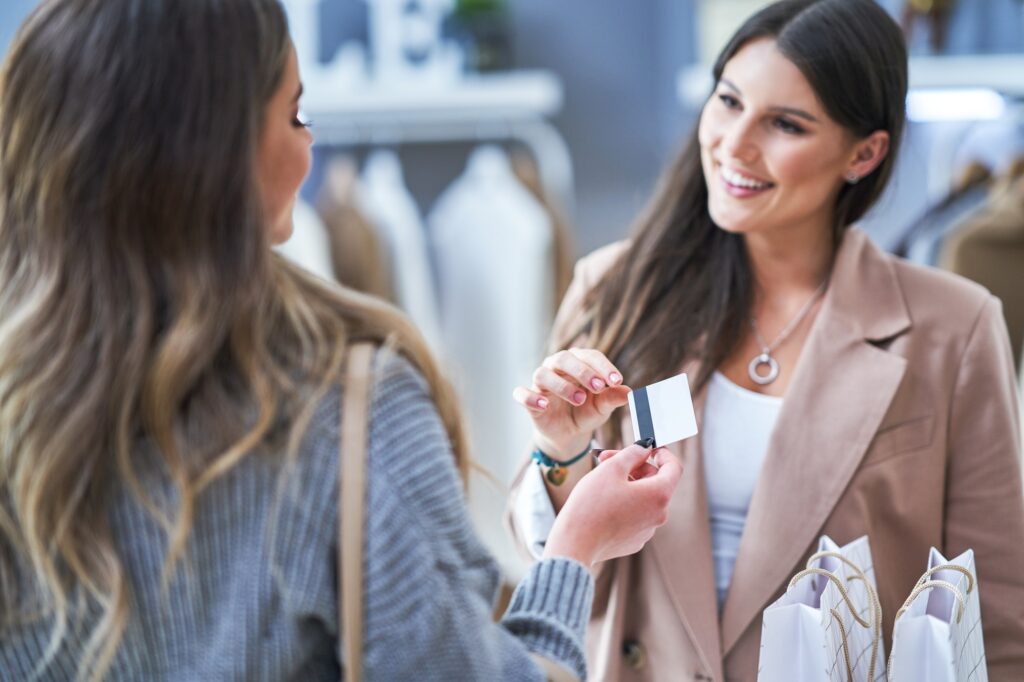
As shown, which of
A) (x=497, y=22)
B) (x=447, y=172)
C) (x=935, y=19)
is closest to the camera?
(x=935, y=19)

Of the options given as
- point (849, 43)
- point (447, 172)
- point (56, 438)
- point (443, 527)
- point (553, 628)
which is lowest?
point (447, 172)

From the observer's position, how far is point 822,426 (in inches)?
55.7

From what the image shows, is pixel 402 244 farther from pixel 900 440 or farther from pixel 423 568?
pixel 423 568

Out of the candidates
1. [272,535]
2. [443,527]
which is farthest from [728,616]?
[272,535]

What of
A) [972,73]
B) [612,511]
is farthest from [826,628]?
[972,73]

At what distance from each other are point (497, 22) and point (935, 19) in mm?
1256

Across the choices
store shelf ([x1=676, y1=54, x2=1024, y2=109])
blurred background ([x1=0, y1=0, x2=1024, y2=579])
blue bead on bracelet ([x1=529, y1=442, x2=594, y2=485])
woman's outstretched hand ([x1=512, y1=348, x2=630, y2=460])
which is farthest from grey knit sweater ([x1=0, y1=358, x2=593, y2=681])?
store shelf ([x1=676, y1=54, x2=1024, y2=109])

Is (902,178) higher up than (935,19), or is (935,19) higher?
(935,19)

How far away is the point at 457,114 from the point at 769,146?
1912 millimetres

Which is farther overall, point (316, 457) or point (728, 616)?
point (728, 616)

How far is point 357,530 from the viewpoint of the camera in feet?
2.96

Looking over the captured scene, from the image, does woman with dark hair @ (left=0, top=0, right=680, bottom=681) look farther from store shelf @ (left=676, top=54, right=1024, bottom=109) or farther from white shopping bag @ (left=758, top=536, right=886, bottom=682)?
store shelf @ (left=676, top=54, right=1024, bottom=109)

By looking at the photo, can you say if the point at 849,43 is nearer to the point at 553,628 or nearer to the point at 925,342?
the point at 925,342

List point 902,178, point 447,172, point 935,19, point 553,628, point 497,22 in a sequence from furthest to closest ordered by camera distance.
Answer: point 447,172 → point 497,22 → point 902,178 → point 935,19 → point 553,628
